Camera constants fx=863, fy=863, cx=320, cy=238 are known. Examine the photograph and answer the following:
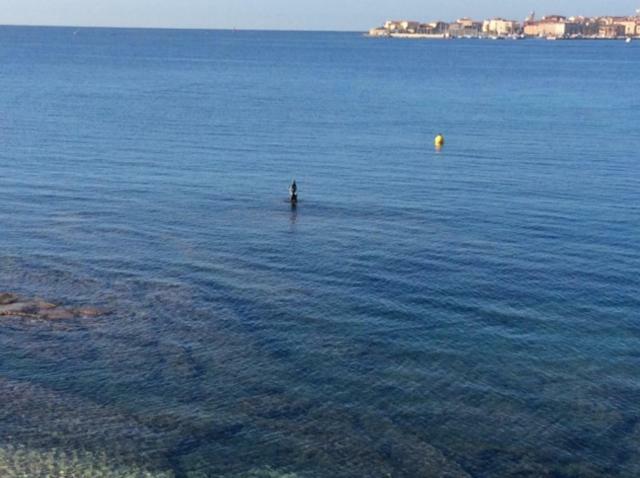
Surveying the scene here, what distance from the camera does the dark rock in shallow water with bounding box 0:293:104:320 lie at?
4822cm

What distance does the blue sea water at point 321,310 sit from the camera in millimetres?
36000

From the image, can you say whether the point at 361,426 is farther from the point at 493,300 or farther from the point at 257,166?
the point at 257,166

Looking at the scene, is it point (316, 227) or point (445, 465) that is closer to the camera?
point (445, 465)

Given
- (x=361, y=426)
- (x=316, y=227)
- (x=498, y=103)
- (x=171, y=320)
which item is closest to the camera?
(x=361, y=426)

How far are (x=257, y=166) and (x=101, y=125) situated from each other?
3648 cm

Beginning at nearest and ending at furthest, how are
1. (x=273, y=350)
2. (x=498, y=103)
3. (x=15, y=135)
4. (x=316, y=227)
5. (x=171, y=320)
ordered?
(x=273, y=350) → (x=171, y=320) → (x=316, y=227) → (x=15, y=135) → (x=498, y=103)

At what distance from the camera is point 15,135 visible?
10619 centimetres

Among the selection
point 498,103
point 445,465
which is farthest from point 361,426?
point 498,103

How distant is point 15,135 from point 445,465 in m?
86.0

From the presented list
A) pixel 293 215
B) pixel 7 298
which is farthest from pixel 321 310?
pixel 293 215

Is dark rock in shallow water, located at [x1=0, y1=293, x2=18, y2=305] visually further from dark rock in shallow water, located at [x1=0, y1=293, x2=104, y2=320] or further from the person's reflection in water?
the person's reflection in water

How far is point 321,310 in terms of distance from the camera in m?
50.3

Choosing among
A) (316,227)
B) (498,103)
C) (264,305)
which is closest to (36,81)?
(498,103)

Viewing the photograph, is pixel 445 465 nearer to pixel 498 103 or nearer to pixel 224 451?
pixel 224 451
